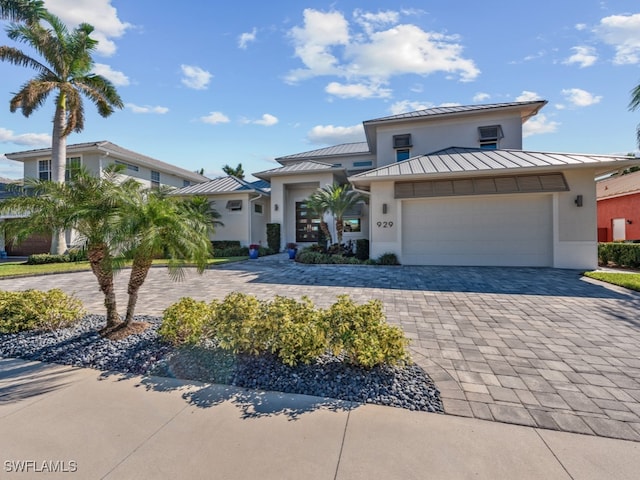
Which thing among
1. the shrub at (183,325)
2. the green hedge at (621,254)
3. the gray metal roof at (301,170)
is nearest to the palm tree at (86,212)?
the shrub at (183,325)

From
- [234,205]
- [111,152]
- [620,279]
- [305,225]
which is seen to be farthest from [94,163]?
[620,279]

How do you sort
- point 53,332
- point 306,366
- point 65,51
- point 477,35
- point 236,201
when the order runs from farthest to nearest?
point 236,201
point 65,51
point 477,35
point 53,332
point 306,366

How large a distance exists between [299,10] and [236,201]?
11.5 metres

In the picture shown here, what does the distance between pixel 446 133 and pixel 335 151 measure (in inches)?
363

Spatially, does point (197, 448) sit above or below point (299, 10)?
below

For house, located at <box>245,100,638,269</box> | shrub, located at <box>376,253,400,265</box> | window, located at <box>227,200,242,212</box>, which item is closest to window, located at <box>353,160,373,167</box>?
house, located at <box>245,100,638,269</box>

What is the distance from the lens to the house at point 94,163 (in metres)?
18.4

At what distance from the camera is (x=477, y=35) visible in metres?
9.53

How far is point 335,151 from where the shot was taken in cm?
Result: 2261

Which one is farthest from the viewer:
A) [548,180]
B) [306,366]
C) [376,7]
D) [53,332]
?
[548,180]

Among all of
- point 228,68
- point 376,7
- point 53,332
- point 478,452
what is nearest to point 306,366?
point 478,452

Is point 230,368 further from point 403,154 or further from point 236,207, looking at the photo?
point 236,207

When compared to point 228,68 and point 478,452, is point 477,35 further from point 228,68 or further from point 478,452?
point 478,452

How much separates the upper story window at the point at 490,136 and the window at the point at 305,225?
1007 centimetres
